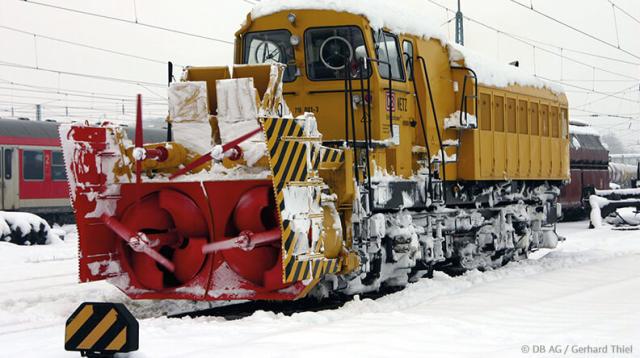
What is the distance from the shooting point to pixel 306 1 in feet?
35.2

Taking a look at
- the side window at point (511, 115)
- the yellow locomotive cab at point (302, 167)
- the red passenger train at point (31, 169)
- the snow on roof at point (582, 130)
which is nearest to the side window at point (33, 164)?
the red passenger train at point (31, 169)

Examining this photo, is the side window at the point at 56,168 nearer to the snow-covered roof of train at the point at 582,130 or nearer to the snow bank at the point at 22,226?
the snow bank at the point at 22,226

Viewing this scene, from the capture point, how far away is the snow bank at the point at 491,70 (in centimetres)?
1293

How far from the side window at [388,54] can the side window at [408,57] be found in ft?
0.71

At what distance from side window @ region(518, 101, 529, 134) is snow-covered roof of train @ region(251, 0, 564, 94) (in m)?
0.38

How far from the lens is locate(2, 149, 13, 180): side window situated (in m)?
27.3

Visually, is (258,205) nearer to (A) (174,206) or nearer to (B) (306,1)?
(A) (174,206)

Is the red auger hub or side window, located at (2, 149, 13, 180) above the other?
side window, located at (2, 149, 13, 180)

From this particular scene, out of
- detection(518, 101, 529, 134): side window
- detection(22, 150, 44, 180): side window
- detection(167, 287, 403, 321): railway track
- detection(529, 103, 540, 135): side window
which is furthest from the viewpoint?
detection(22, 150, 44, 180): side window

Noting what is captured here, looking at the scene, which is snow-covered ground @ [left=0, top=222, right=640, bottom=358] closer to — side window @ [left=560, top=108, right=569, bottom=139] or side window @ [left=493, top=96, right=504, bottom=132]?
side window @ [left=493, top=96, right=504, bottom=132]

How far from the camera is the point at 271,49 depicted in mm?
11000

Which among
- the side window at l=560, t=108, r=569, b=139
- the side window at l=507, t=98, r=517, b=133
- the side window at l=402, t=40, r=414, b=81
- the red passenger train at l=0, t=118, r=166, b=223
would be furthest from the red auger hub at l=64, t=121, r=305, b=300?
the red passenger train at l=0, t=118, r=166, b=223

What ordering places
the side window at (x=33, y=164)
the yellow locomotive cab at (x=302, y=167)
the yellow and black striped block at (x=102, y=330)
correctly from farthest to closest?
the side window at (x=33, y=164) → the yellow locomotive cab at (x=302, y=167) → the yellow and black striped block at (x=102, y=330)

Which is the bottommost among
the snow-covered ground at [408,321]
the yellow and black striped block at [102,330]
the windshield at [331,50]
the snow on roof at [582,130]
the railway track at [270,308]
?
the railway track at [270,308]
